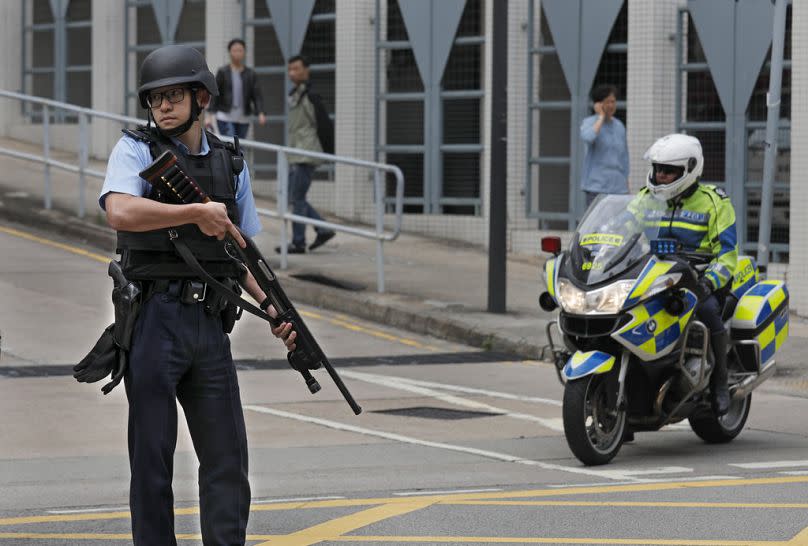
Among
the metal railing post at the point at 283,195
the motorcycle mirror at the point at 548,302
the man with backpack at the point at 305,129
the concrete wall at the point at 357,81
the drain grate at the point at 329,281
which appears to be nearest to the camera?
the motorcycle mirror at the point at 548,302

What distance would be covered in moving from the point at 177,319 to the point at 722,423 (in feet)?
16.6

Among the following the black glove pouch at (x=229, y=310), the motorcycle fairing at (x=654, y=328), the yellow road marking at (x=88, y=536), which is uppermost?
the black glove pouch at (x=229, y=310)

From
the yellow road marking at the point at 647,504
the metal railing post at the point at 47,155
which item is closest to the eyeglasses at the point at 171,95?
the yellow road marking at the point at 647,504

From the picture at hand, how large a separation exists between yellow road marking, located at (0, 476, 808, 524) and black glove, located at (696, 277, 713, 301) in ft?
4.39

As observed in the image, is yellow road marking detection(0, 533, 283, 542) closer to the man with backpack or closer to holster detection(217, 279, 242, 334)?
holster detection(217, 279, 242, 334)

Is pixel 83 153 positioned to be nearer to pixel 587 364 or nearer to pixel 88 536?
pixel 587 364

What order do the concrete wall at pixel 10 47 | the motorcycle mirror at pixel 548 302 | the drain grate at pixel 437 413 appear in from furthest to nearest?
the concrete wall at pixel 10 47
the drain grate at pixel 437 413
the motorcycle mirror at pixel 548 302

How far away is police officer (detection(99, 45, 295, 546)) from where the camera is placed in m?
5.66

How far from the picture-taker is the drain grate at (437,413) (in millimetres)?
10922

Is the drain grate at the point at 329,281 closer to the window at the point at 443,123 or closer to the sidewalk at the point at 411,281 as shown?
the sidewalk at the point at 411,281

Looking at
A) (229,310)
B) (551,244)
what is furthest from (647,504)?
(229,310)

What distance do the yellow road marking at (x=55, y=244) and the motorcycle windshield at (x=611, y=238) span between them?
863 centimetres

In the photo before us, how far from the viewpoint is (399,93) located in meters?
20.5

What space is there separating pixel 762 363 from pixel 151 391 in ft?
17.3
